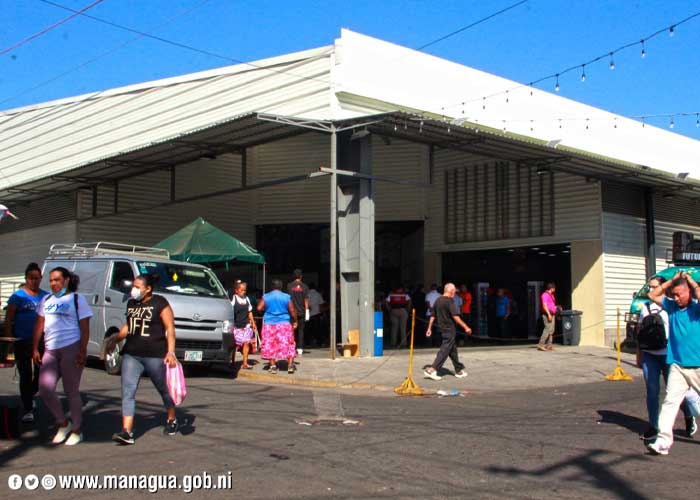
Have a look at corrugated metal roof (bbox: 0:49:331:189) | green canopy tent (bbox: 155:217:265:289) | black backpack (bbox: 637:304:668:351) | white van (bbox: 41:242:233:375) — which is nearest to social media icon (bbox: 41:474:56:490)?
black backpack (bbox: 637:304:668:351)

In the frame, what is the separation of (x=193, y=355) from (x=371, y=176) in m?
6.16

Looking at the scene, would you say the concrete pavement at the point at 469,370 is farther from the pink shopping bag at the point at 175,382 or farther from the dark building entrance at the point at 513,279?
the pink shopping bag at the point at 175,382

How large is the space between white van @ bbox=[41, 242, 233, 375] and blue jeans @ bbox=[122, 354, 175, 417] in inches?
196

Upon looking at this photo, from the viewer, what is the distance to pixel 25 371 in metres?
8.59

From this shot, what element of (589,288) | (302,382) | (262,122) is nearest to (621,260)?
(589,288)

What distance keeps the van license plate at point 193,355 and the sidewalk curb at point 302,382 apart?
4.36 ft

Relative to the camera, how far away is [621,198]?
21.9m

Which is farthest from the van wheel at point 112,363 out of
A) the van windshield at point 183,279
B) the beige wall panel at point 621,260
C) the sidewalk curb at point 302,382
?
the beige wall panel at point 621,260

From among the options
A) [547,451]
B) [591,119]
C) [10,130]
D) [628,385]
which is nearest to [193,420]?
[547,451]

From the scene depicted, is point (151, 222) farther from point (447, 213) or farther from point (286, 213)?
point (447, 213)

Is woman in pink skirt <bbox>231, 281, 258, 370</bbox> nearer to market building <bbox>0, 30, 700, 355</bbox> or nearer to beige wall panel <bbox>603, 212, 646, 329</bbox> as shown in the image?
market building <bbox>0, 30, 700, 355</bbox>

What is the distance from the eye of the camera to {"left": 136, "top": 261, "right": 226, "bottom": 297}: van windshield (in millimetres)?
13516

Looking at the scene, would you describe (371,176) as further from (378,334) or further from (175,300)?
(175,300)

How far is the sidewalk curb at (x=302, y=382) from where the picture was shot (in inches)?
512
